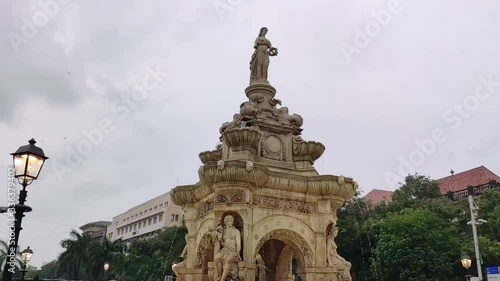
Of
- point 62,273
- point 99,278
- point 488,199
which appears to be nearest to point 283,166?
point 488,199

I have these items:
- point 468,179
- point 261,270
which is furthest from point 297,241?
point 468,179

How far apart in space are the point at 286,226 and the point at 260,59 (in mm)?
4868

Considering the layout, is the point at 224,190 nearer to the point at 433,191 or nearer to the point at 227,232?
the point at 227,232

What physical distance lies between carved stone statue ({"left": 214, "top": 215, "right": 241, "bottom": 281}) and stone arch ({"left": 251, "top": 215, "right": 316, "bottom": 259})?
0.69 m

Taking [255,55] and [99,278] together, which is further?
[99,278]

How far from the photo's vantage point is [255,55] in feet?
41.9

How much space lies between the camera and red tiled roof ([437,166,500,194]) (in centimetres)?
5380

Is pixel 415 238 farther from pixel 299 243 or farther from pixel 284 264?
pixel 299 243

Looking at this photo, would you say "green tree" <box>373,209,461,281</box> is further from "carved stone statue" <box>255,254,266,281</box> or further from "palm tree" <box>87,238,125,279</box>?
"palm tree" <box>87,238,125,279</box>

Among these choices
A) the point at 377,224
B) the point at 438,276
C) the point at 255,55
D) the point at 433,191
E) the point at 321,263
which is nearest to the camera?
the point at 321,263

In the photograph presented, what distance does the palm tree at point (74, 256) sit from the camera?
5075 centimetres

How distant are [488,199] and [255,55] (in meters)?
34.9

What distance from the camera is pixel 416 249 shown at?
31.8 meters

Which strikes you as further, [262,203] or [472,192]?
[472,192]
